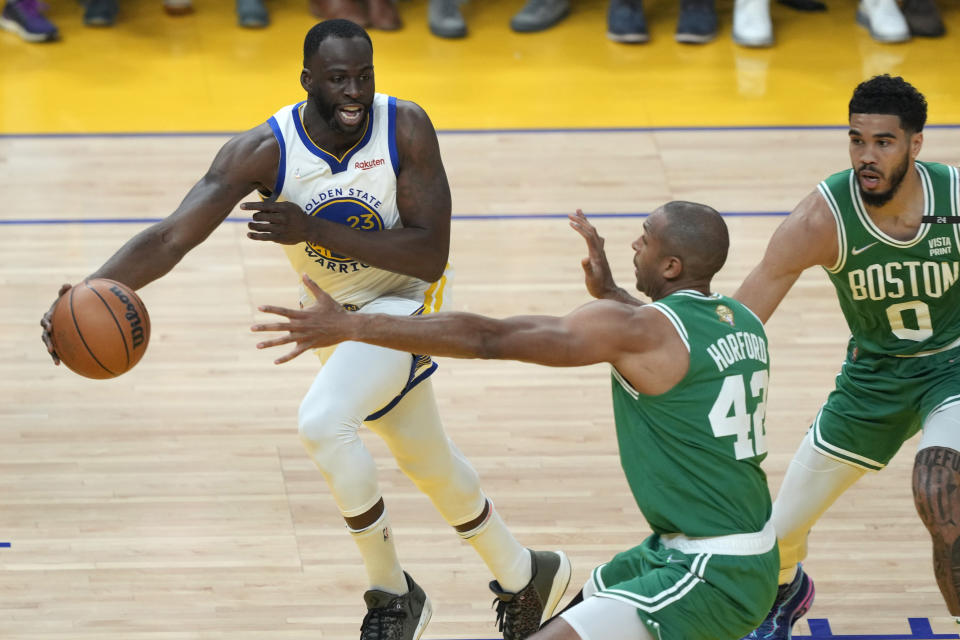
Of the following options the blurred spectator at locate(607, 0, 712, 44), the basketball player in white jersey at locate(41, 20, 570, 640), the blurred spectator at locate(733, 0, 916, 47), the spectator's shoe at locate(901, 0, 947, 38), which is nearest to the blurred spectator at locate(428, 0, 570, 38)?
the blurred spectator at locate(607, 0, 712, 44)

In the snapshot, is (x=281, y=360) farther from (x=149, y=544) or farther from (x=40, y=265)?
(x=40, y=265)

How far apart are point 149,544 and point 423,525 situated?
114 centimetres

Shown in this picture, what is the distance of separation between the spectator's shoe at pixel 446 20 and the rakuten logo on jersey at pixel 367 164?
585 centimetres

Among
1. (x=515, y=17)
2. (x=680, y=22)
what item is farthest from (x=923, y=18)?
(x=515, y=17)

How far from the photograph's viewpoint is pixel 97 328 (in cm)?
419

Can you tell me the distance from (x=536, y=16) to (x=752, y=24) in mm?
1668

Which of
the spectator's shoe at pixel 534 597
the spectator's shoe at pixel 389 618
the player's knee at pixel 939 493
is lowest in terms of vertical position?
the spectator's shoe at pixel 534 597

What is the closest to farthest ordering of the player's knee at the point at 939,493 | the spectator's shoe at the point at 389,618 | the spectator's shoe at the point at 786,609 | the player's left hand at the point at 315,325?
the player's left hand at the point at 315,325 < the player's knee at the point at 939,493 < the spectator's shoe at the point at 389,618 < the spectator's shoe at the point at 786,609

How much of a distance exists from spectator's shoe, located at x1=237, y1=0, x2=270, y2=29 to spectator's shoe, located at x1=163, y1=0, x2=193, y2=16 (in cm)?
47

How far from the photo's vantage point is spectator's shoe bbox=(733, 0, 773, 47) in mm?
10062

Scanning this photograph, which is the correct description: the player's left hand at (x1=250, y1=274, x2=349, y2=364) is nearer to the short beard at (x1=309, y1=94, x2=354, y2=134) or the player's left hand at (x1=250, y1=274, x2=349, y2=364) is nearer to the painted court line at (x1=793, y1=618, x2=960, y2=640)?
the short beard at (x1=309, y1=94, x2=354, y2=134)

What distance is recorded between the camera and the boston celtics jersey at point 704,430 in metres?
3.71

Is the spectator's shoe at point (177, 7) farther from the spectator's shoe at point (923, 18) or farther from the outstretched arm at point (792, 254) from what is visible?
the outstretched arm at point (792, 254)

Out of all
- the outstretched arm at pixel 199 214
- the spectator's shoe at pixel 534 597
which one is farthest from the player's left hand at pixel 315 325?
the spectator's shoe at pixel 534 597
